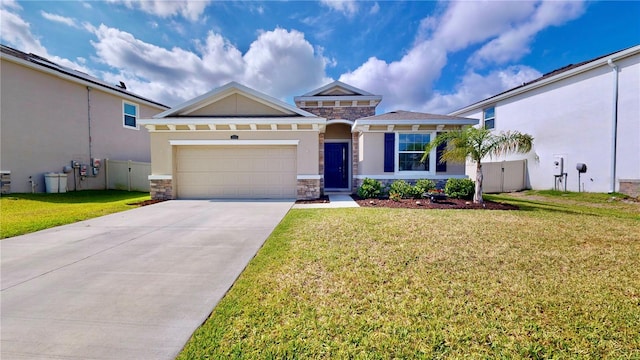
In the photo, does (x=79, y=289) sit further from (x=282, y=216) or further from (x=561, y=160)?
(x=561, y=160)

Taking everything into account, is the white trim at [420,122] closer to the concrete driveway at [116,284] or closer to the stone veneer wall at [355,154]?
the stone veneer wall at [355,154]

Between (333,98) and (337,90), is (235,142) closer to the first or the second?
(333,98)

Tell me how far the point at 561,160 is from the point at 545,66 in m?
7.56

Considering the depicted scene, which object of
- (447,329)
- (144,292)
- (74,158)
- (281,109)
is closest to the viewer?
(447,329)

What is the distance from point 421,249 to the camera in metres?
4.31

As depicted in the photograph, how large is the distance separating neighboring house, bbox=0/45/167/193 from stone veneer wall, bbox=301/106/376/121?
11572 millimetres

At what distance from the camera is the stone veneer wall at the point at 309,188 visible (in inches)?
389

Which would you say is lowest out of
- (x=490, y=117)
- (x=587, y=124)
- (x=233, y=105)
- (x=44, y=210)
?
(x=44, y=210)

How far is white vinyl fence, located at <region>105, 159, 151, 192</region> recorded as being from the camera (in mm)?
13492

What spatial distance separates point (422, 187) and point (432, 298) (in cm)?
775

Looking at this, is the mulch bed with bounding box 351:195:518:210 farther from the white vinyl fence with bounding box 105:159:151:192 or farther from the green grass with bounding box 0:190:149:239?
the white vinyl fence with bounding box 105:159:151:192

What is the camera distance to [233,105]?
1048 centimetres

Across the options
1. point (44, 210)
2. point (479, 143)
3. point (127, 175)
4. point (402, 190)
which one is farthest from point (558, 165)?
point (127, 175)

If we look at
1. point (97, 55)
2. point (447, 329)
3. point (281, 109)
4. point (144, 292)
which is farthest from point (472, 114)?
point (97, 55)
